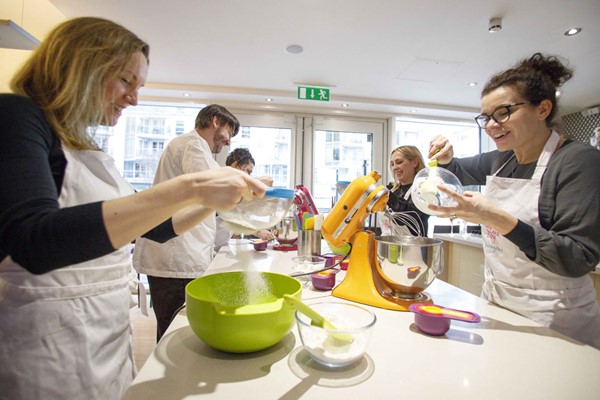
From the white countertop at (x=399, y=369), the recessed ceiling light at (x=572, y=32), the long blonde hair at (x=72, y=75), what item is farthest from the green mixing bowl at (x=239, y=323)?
the recessed ceiling light at (x=572, y=32)

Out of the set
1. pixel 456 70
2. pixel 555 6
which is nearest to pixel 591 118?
pixel 456 70

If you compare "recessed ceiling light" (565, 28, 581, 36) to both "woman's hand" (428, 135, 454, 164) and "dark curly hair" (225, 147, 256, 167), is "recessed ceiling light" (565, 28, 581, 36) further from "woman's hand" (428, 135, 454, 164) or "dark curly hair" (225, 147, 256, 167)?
"dark curly hair" (225, 147, 256, 167)

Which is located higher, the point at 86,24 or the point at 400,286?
the point at 86,24

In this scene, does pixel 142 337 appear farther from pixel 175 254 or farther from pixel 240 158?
pixel 240 158

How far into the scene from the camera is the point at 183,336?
0.71 m

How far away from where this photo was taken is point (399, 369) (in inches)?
23.5

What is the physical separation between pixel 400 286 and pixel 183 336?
0.63m

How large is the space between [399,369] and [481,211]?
19.5 inches

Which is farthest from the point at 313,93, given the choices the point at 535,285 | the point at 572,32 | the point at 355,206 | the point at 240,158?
the point at 535,285

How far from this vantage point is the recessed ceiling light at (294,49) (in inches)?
107

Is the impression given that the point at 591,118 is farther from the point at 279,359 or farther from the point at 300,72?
the point at 279,359

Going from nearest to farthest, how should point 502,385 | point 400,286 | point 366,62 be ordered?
point 502,385 → point 400,286 → point 366,62

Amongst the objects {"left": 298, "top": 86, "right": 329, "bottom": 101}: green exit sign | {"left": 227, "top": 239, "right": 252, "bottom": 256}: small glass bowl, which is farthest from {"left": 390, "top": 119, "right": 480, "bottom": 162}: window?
{"left": 227, "top": 239, "right": 252, "bottom": 256}: small glass bowl

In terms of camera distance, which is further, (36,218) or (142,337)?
(142,337)
